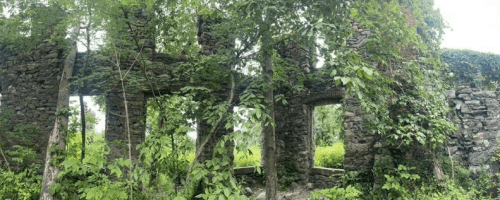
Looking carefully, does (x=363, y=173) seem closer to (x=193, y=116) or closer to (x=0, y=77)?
(x=193, y=116)

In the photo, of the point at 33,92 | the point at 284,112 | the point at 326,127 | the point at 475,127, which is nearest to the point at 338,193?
the point at 475,127

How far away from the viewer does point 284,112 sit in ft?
27.2

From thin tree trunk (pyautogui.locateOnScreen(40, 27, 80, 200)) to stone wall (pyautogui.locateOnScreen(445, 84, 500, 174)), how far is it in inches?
251

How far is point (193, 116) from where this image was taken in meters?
4.03

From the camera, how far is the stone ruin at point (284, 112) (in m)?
5.93

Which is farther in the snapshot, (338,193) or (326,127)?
(326,127)

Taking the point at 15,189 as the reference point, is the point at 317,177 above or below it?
below

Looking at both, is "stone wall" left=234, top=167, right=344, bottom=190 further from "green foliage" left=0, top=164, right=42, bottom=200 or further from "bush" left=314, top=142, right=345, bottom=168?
"green foliage" left=0, top=164, right=42, bottom=200

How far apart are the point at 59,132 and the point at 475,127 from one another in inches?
285

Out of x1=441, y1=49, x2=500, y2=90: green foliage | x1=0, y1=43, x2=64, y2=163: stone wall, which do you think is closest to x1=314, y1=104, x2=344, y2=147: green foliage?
x1=441, y1=49, x2=500, y2=90: green foliage

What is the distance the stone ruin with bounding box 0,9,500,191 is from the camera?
5926 mm

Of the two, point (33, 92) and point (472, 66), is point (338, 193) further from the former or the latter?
point (33, 92)

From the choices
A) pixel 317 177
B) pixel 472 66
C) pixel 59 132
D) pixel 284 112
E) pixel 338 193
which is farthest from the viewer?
pixel 284 112

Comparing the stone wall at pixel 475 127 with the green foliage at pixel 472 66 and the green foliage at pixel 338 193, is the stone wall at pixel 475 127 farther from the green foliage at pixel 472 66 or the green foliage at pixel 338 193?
the green foliage at pixel 338 193
